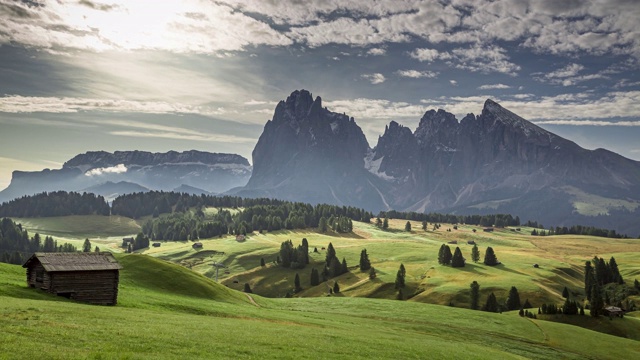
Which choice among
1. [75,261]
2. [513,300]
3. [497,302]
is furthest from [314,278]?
[75,261]

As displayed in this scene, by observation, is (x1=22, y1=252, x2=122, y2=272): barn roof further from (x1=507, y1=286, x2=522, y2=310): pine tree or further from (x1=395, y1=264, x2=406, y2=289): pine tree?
(x1=395, y1=264, x2=406, y2=289): pine tree

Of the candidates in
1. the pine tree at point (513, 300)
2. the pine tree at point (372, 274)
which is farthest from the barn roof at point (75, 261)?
the pine tree at point (372, 274)

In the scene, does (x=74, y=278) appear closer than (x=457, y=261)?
Yes

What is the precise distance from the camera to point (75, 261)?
57.7 m

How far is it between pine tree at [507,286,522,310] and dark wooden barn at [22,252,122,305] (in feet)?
391

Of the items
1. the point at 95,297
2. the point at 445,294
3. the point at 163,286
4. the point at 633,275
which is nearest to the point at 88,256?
the point at 95,297

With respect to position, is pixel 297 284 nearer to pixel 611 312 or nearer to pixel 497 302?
pixel 497 302

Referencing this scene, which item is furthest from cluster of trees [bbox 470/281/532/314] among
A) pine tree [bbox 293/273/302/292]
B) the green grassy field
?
pine tree [bbox 293/273/302/292]

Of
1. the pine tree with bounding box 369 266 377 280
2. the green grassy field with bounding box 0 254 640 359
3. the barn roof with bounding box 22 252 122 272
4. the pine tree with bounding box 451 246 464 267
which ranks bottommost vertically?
the pine tree with bounding box 369 266 377 280

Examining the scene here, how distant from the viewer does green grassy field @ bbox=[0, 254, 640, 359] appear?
30.1 meters

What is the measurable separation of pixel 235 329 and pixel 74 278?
25.5 metres

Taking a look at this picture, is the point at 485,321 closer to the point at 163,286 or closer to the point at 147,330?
the point at 163,286

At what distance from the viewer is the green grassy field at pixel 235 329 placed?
3012 centimetres

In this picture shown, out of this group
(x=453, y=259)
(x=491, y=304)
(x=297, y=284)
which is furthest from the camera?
(x=453, y=259)
